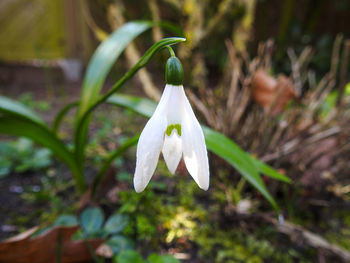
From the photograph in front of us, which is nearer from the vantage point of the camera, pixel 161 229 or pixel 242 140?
pixel 161 229

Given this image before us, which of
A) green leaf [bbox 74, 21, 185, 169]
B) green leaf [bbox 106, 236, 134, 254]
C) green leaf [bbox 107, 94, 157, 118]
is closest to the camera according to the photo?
green leaf [bbox 106, 236, 134, 254]

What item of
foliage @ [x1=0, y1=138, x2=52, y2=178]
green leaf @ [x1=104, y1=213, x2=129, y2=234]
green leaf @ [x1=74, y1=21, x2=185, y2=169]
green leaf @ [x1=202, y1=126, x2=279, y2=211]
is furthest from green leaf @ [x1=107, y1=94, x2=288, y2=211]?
foliage @ [x1=0, y1=138, x2=52, y2=178]

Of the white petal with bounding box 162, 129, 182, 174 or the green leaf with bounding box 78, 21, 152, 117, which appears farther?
the green leaf with bounding box 78, 21, 152, 117

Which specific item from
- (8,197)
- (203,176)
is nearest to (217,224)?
(203,176)

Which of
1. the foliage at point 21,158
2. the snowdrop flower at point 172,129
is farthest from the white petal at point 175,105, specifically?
the foliage at point 21,158

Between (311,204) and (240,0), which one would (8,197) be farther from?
(240,0)

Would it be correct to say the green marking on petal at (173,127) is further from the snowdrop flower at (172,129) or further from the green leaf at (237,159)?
the green leaf at (237,159)

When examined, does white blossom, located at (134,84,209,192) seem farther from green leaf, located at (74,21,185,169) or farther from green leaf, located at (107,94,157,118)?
green leaf, located at (74,21,185,169)
